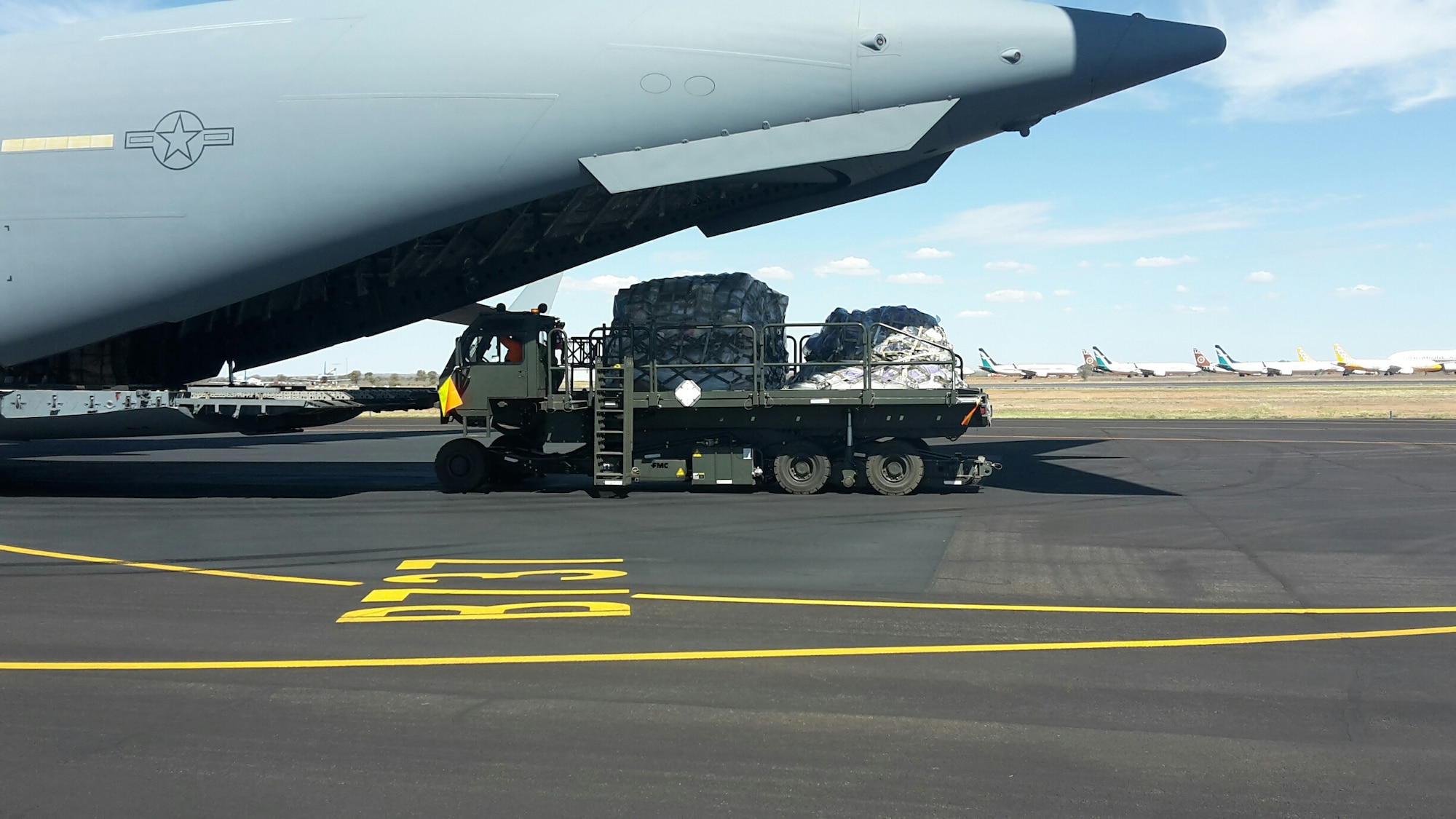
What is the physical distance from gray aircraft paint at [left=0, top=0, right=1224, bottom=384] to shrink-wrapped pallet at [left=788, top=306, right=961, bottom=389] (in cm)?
295

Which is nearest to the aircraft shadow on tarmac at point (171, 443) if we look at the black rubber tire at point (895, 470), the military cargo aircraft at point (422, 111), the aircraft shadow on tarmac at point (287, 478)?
the aircraft shadow on tarmac at point (287, 478)

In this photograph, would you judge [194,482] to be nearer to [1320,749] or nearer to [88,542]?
[88,542]

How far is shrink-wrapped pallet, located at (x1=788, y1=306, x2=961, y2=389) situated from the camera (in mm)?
15438

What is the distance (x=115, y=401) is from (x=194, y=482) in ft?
12.2

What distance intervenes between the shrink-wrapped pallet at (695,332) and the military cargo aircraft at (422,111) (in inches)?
102

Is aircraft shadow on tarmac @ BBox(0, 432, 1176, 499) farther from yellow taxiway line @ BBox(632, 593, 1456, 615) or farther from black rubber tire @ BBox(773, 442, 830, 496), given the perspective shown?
yellow taxiway line @ BBox(632, 593, 1456, 615)

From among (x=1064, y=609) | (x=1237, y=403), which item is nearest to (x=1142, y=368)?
(x=1237, y=403)

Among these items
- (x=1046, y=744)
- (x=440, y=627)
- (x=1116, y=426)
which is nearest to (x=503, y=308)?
(x=440, y=627)

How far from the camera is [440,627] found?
7.62 meters

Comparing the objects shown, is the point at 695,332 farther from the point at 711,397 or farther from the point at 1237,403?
the point at 1237,403

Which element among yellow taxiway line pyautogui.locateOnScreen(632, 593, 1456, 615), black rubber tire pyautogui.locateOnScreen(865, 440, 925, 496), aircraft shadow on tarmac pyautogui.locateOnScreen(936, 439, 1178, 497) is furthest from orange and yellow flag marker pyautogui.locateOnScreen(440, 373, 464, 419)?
aircraft shadow on tarmac pyautogui.locateOnScreen(936, 439, 1178, 497)

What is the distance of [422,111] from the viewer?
13.5 meters

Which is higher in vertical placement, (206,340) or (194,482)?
(206,340)

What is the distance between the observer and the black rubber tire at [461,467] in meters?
15.9
